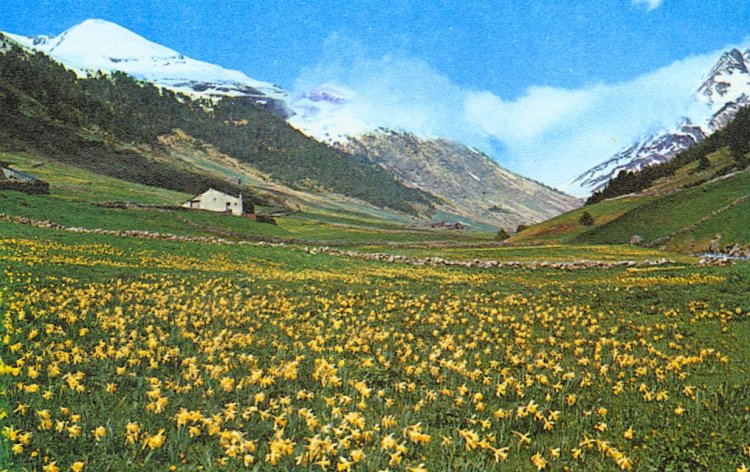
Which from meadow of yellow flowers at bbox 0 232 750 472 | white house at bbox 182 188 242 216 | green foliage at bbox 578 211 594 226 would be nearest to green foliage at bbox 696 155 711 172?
green foliage at bbox 578 211 594 226

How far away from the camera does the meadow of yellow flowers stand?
7.00 m

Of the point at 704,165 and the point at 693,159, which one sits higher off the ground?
the point at 693,159

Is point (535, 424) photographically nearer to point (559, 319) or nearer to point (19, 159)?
point (559, 319)

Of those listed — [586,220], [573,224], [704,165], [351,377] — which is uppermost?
[704,165]

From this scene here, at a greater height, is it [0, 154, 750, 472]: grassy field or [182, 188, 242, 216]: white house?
[182, 188, 242, 216]: white house

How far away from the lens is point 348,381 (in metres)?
9.57

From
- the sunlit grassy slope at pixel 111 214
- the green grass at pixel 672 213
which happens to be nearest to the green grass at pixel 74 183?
the sunlit grassy slope at pixel 111 214

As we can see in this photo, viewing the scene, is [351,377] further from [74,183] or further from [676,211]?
[74,183]

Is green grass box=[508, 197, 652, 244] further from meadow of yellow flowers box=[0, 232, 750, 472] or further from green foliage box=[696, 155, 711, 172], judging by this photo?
meadow of yellow flowers box=[0, 232, 750, 472]

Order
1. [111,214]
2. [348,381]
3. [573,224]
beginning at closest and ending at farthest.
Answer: [348,381]
[111,214]
[573,224]

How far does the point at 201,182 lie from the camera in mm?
195125

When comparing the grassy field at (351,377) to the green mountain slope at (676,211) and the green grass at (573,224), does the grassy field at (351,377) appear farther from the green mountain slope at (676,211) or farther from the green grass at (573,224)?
the green grass at (573,224)

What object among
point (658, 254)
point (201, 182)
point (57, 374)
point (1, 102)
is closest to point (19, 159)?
point (1, 102)

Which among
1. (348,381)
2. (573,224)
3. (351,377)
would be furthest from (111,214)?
(573,224)
